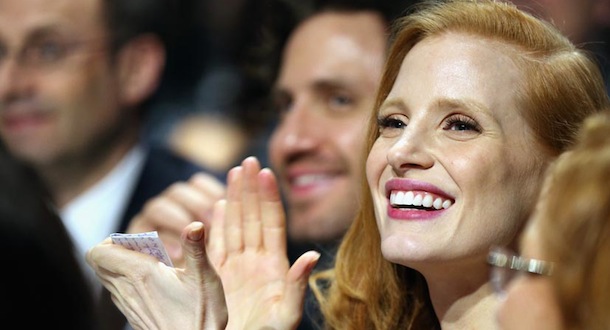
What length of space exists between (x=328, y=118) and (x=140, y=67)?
757 millimetres

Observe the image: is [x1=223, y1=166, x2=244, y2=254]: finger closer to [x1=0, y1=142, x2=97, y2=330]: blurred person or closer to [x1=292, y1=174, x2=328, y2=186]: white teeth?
[x1=0, y1=142, x2=97, y2=330]: blurred person

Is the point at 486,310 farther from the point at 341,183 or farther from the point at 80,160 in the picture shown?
the point at 80,160

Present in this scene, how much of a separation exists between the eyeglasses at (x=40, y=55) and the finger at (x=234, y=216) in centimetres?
126

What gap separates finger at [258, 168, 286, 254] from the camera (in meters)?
2.20

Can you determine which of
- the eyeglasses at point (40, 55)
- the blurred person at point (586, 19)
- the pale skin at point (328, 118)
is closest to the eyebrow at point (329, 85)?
the pale skin at point (328, 118)

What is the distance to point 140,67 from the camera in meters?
3.49

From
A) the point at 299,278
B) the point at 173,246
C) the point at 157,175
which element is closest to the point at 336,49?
the point at 157,175

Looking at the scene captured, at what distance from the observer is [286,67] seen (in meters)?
3.20

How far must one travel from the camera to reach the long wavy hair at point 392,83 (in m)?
1.96

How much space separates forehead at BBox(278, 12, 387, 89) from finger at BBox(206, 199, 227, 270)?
34.8 inches

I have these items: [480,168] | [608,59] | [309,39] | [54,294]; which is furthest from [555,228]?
[309,39]

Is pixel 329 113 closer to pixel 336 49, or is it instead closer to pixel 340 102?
pixel 340 102

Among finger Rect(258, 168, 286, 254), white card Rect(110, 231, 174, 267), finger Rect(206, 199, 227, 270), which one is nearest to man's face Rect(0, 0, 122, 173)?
finger Rect(206, 199, 227, 270)

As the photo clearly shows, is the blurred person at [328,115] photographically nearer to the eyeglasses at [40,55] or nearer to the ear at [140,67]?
the ear at [140,67]
